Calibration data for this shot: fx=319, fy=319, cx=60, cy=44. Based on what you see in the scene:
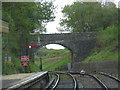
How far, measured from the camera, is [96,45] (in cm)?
4162

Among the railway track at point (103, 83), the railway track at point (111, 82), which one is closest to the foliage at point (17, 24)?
the railway track at point (103, 83)

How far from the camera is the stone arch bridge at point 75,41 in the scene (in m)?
41.4

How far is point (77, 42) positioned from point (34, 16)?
→ 15591 mm

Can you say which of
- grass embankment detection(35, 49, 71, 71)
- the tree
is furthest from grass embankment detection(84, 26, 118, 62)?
grass embankment detection(35, 49, 71, 71)

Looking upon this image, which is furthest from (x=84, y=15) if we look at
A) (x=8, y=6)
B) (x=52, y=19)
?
(x=8, y=6)

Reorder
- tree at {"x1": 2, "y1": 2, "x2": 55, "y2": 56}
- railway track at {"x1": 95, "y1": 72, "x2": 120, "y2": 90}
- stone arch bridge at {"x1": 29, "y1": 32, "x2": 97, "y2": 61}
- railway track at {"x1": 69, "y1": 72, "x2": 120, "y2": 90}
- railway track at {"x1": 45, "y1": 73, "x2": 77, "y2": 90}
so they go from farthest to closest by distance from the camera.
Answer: stone arch bridge at {"x1": 29, "y1": 32, "x2": 97, "y2": 61}
tree at {"x1": 2, "y1": 2, "x2": 55, "y2": 56}
railway track at {"x1": 45, "y1": 73, "x2": 77, "y2": 90}
railway track at {"x1": 95, "y1": 72, "x2": 120, "y2": 90}
railway track at {"x1": 69, "y1": 72, "x2": 120, "y2": 90}

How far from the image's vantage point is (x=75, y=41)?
140ft

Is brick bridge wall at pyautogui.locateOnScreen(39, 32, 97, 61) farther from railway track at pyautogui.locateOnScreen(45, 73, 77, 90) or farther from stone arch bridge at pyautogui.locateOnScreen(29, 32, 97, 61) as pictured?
railway track at pyautogui.locateOnScreen(45, 73, 77, 90)

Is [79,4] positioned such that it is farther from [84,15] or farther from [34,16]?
[34,16]

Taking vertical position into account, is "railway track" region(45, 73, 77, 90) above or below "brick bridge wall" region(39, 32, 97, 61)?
below

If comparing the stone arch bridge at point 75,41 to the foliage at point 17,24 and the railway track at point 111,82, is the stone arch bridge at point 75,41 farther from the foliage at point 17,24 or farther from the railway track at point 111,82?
the railway track at point 111,82

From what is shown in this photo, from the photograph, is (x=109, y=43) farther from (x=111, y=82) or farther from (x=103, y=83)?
(x=103, y=83)

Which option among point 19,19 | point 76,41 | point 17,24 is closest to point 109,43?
point 19,19

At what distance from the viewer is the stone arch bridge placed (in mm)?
41438
